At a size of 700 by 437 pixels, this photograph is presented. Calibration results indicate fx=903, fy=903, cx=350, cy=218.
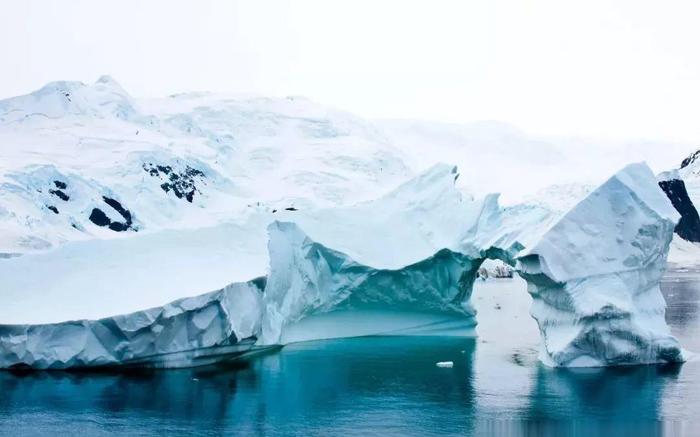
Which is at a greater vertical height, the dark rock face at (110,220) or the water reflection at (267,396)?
the dark rock face at (110,220)

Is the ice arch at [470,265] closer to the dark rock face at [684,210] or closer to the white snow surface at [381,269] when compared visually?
the white snow surface at [381,269]

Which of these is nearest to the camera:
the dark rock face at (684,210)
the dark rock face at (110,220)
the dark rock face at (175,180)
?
the dark rock face at (110,220)

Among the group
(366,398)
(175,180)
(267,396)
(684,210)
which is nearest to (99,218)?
(175,180)

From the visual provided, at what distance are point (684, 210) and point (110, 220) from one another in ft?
147

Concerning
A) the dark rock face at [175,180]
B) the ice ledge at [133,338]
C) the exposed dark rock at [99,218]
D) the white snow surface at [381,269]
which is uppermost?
the dark rock face at [175,180]

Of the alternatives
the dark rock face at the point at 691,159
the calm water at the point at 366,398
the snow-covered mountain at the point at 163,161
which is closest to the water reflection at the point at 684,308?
the calm water at the point at 366,398

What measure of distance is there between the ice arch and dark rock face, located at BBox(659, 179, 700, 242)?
1967 inches

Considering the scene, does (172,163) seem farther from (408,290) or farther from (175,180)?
(408,290)

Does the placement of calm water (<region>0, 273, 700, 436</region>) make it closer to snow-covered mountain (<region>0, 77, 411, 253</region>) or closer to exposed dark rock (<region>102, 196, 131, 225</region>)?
snow-covered mountain (<region>0, 77, 411, 253</region>)

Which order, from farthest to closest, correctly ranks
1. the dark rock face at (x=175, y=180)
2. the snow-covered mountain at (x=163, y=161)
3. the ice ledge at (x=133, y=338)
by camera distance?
the dark rock face at (x=175, y=180) → the snow-covered mountain at (x=163, y=161) → the ice ledge at (x=133, y=338)

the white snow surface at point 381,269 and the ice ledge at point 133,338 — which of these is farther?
the white snow surface at point 381,269

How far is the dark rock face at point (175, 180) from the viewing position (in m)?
59.4

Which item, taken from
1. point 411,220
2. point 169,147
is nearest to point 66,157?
point 169,147

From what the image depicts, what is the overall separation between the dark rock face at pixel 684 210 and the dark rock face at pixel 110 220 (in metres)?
40.6
